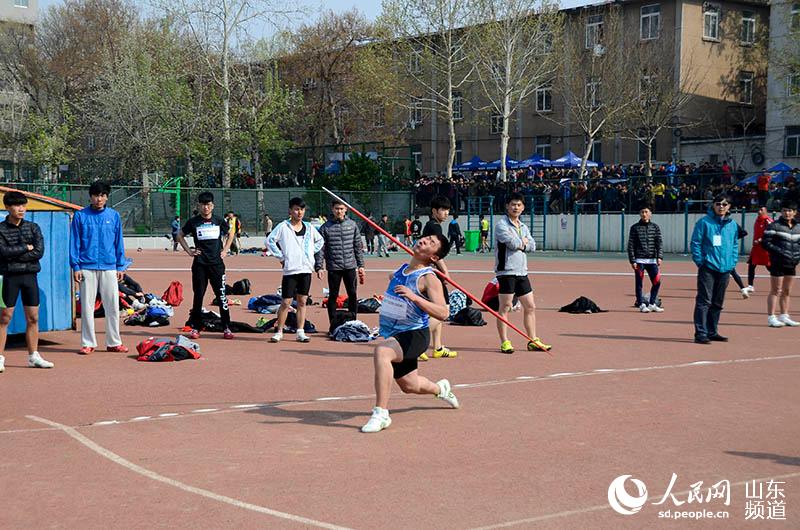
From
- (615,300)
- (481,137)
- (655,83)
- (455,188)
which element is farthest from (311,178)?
(615,300)

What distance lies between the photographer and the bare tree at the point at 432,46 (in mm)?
49062

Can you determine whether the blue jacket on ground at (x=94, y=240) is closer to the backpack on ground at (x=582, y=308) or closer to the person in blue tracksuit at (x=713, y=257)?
the person in blue tracksuit at (x=713, y=257)

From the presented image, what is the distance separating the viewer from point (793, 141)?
1916 inches

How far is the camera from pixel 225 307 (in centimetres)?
1329

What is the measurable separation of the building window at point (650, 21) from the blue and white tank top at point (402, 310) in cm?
4755

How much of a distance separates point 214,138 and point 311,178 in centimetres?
588

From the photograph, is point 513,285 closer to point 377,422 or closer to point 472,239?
point 377,422

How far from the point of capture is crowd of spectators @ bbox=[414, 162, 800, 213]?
112ft

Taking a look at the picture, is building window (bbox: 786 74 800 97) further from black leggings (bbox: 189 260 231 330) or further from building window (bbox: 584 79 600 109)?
black leggings (bbox: 189 260 231 330)

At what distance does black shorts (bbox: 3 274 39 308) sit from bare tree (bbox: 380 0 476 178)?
4083cm

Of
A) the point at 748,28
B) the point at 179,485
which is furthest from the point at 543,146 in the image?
the point at 179,485

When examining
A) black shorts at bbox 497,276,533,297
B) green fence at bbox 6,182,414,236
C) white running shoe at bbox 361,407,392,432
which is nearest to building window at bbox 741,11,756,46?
green fence at bbox 6,182,414,236

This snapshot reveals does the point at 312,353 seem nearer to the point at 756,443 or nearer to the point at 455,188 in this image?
the point at 756,443

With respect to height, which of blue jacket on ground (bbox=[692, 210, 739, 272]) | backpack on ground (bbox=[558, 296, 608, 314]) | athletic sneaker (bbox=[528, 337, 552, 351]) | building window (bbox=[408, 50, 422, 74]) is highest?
building window (bbox=[408, 50, 422, 74])
